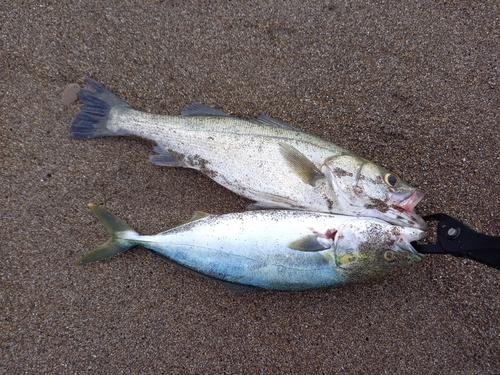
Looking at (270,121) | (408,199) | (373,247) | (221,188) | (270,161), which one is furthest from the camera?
(221,188)

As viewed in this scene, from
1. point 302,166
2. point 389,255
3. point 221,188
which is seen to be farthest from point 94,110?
point 389,255

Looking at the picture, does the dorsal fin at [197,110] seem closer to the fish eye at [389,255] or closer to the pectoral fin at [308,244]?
the pectoral fin at [308,244]

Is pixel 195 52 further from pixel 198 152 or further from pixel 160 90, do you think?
pixel 198 152

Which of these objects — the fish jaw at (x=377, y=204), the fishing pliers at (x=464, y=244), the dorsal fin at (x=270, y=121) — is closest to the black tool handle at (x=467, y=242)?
the fishing pliers at (x=464, y=244)

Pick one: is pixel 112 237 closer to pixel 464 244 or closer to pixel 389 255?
pixel 389 255

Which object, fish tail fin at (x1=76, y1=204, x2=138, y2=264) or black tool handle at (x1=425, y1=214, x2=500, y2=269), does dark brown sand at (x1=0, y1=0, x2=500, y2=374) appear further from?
black tool handle at (x1=425, y1=214, x2=500, y2=269)

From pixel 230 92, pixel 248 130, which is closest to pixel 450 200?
pixel 248 130
